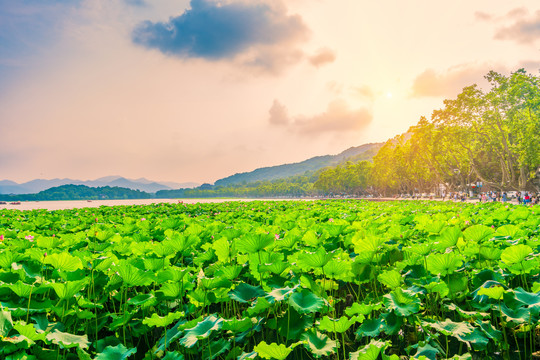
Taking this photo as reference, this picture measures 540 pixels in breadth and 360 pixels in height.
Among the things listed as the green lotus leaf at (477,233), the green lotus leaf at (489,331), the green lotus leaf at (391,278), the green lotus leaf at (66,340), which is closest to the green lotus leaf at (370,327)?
the green lotus leaf at (391,278)

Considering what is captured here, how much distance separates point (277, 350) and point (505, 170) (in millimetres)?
46148

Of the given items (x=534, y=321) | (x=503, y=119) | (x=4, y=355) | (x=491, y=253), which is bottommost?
(x=534, y=321)

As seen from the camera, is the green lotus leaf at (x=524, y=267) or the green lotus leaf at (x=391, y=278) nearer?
the green lotus leaf at (x=391, y=278)

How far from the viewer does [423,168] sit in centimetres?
6169

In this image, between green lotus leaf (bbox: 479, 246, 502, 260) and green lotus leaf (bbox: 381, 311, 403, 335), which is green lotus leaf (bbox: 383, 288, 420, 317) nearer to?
green lotus leaf (bbox: 381, 311, 403, 335)

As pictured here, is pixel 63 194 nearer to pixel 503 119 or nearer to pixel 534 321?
pixel 503 119

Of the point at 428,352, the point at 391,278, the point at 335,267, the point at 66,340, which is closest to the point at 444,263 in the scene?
the point at 391,278

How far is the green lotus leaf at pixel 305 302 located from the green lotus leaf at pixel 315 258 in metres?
0.22

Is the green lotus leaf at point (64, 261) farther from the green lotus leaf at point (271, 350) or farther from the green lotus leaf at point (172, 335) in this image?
the green lotus leaf at point (271, 350)

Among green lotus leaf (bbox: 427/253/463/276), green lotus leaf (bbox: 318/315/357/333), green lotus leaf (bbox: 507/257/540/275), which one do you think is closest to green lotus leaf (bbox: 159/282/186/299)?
green lotus leaf (bbox: 318/315/357/333)

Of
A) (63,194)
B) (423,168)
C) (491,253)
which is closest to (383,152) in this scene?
(423,168)

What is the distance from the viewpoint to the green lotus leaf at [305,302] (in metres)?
1.71

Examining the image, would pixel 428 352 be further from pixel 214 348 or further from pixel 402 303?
pixel 214 348

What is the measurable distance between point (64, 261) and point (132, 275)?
46cm
